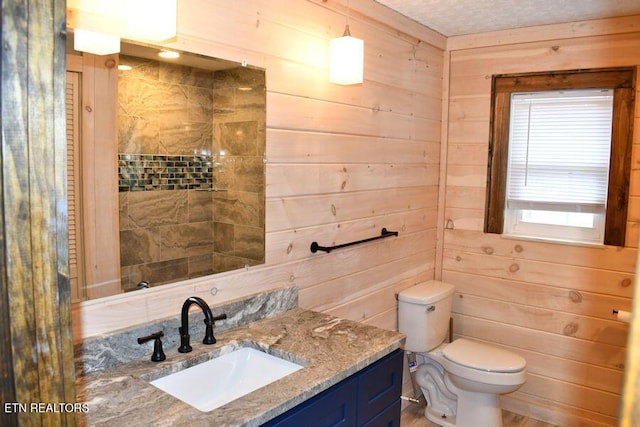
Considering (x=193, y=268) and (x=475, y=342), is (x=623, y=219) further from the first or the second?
(x=193, y=268)

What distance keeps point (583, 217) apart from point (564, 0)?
1.23m

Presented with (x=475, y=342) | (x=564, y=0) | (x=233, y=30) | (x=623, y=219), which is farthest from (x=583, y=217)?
(x=233, y=30)

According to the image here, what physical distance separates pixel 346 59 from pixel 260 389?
137cm

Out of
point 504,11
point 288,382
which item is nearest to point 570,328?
point 504,11

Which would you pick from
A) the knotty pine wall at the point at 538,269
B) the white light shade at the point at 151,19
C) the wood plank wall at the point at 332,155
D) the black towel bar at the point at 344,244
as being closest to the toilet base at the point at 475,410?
the knotty pine wall at the point at 538,269

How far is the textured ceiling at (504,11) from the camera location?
8.25 feet

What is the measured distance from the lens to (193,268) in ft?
5.74

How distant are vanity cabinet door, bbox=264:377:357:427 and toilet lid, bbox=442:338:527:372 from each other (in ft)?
4.23

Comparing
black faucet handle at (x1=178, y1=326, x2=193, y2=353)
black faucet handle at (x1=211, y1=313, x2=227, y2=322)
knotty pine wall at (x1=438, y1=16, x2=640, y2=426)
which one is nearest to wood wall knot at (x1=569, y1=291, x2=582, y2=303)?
knotty pine wall at (x1=438, y1=16, x2=640, y2=426)

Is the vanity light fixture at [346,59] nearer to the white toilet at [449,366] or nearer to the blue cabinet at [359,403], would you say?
the blue cabinet at [359,403]

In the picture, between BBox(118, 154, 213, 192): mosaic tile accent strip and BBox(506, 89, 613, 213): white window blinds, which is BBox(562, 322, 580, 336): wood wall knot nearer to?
BBox(506, 89, 613, 213): white window blinds

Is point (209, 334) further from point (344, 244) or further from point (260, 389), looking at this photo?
point (344, 244)

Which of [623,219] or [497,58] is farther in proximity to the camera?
[497,58]

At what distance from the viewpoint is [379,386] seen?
5.78 ft
